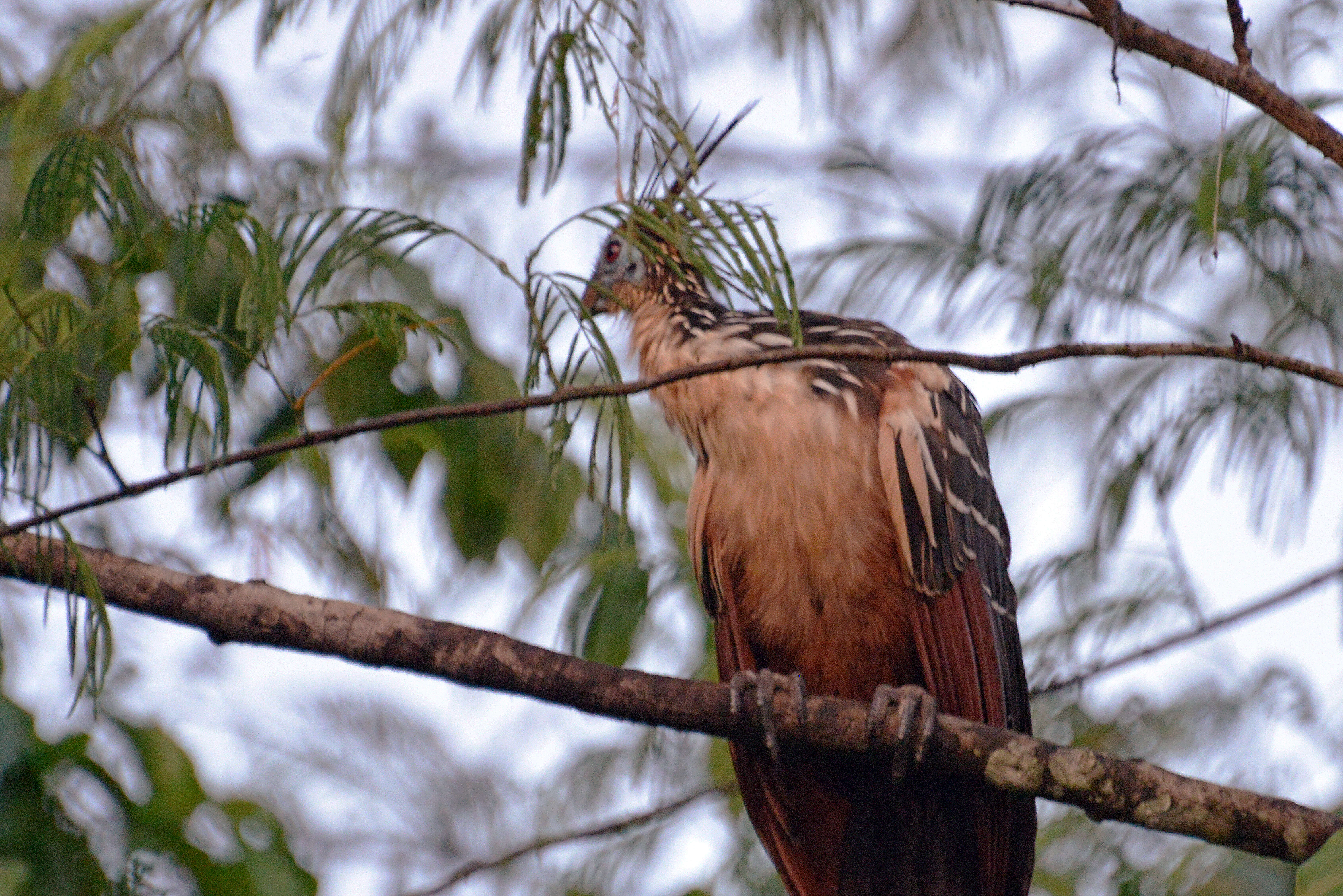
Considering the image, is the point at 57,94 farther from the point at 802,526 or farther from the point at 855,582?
the point at 855,582

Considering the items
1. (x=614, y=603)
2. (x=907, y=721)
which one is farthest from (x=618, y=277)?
(x=907, y=721)

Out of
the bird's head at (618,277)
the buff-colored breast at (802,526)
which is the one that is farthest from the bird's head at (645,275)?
the buff-colored breast at (802,526)

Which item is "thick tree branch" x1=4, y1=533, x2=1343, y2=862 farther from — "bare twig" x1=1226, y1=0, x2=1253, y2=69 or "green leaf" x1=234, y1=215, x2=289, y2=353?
"bare twig" x1=1226, y1=0, x2=1253, y2=69

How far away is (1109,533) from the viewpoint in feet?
9.73

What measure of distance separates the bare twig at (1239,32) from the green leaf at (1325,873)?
104cm

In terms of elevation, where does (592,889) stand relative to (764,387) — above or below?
below

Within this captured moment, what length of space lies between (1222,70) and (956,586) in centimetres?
119

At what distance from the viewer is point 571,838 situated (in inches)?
115

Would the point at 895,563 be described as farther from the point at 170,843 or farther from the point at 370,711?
the point at 370,711

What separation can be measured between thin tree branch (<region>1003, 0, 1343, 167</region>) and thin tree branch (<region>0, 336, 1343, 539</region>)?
35 cm

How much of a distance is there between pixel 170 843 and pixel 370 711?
11.1 ft

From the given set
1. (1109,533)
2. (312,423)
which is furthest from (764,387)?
(312,423)

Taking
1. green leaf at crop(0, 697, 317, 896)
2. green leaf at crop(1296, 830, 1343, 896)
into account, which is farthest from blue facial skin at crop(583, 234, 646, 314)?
green leaf at crop(1296, 830, 1343, 896)

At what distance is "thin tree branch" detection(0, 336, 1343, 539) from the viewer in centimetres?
166
